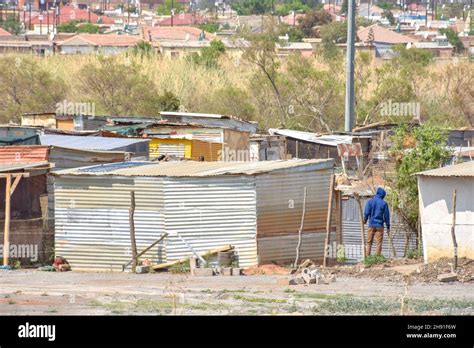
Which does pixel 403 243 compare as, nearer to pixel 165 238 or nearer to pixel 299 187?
pixel 299 187

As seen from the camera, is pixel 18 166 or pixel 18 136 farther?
pixel 18 136

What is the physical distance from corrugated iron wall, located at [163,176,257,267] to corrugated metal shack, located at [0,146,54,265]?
2376 millimetres

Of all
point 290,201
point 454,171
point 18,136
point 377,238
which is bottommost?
point 377,238

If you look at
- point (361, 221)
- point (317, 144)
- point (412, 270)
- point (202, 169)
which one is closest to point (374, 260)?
point (412, 270)

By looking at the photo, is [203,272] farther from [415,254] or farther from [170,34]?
[170,34]

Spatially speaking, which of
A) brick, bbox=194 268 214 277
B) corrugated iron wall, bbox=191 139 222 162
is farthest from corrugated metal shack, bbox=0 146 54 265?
corrugated iron wall, bbox=191 139 222 162

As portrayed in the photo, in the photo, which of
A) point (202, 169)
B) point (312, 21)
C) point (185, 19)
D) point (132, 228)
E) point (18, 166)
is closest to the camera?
point (132, 228)

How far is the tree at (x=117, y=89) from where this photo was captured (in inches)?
1948

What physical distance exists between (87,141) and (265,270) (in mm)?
8414

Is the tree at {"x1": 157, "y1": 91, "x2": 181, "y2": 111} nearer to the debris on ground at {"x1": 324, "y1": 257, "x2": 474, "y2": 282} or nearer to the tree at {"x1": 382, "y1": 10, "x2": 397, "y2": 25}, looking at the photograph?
the debris on ground at {"x1": 324, "y1": 257, "x2": 474, "y2": 282}

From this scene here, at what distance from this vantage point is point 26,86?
51.2 metres

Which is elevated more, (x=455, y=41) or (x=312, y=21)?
(x=312, y=21)

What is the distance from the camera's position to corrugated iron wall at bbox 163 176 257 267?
2080 cm

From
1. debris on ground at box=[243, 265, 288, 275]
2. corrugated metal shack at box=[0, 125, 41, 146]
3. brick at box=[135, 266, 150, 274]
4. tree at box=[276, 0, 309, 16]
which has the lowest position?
brick at box=[135, 266, 150, 274]
